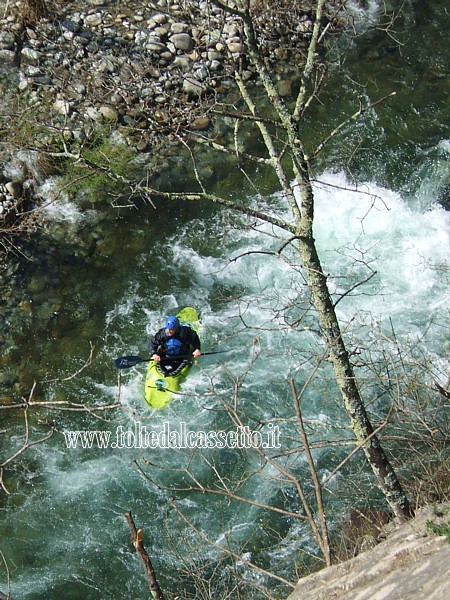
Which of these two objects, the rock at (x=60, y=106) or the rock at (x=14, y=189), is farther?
the rock at (x=60, y=106)

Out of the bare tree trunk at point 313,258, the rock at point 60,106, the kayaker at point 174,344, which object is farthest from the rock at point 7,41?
the bare tree trunk at point 313,258

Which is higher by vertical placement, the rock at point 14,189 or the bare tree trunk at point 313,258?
the bare tree trunk at point 313,258

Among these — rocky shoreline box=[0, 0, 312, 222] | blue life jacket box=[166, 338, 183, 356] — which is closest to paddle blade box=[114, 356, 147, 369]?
blue life jacket box=[166, 338, 183, 356]

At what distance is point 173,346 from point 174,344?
0.03 m

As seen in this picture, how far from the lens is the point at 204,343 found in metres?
8.22

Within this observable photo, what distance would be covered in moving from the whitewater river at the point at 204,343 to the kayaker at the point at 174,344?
13.4 inches

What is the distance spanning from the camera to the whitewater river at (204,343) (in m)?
6.85

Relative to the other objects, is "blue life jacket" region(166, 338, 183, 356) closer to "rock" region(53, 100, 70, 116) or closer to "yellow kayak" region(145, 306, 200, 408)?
"yellow kayak" region(145, 306, 200, 408)

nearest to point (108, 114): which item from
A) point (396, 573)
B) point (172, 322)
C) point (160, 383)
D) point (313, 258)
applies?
point (172, 322)

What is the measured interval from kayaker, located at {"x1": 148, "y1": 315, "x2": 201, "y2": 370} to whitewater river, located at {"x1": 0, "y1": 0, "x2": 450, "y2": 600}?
340 mm

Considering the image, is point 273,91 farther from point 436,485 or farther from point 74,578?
point 74,578

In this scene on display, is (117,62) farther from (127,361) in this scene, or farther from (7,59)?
(127,361)

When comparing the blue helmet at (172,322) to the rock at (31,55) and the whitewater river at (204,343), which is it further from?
the rock at (31,55)

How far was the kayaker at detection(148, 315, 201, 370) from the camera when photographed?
774cm
